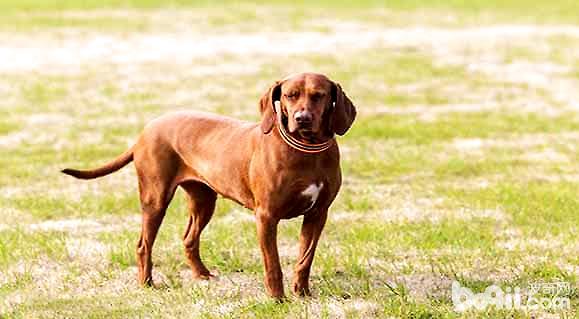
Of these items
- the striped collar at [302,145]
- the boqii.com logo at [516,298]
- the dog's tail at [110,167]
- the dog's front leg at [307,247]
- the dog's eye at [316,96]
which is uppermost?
the dog's eye at [316,96]

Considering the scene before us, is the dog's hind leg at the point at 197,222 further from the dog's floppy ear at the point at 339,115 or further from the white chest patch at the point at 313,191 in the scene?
the dog's floppy ear at the point at 339,115

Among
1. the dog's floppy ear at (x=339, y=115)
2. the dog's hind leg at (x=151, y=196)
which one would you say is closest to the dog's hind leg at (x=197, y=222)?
the dog's hind leg at (x=151, y=196)

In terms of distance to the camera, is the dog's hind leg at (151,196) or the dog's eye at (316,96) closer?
the dog's eye at (316,96)

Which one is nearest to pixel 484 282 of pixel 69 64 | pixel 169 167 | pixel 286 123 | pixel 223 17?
pixel 286 123

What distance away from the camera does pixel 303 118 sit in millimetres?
5543

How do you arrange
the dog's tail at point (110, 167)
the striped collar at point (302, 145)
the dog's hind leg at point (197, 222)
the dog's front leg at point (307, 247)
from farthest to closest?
the dog's hind leg at point (197, 222), the dog's tail at point (110, 167), the dog's front leg at point (307, 247), the striped collar at point (302, 145)

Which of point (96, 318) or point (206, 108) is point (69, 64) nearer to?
point (206, 108)

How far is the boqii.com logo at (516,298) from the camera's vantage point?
593 cm

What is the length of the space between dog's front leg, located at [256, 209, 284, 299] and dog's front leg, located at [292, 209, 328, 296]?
217 millimetres

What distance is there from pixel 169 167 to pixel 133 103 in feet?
33.2

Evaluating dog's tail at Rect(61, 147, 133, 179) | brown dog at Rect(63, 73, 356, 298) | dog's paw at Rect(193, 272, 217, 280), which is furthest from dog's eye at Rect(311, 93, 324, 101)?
dog's paw at Rect(193, 272, 217, 280)

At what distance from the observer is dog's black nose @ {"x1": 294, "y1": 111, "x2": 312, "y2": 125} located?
5.54 m

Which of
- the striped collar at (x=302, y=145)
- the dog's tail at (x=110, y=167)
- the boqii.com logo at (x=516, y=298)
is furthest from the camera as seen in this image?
the dog's tail at (x=110, y=167)

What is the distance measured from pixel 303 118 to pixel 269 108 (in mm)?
411
